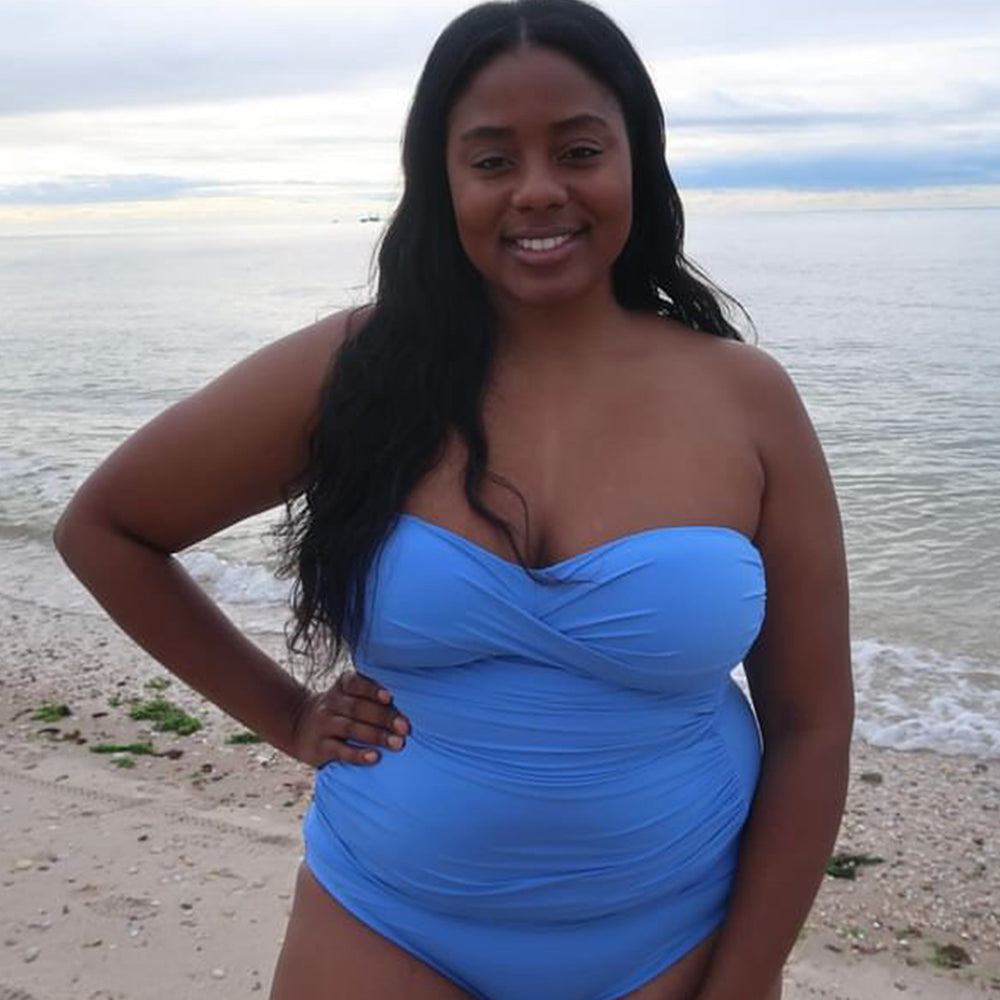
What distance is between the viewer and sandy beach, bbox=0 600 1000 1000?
4254mm

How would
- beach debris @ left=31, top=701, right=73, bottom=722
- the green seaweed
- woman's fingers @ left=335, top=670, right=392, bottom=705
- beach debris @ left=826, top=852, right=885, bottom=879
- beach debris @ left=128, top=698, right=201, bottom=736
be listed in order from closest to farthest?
woman's fingers @ left=335, top=670, right=392, bottom=705, beach debris @ left=826, top=852, right=885, bottom=879, the green seaweed, beach debris @ left=128, top=698, right=201, bottom=736, beach debris @ left=31, top=701, right=73, bottom=722

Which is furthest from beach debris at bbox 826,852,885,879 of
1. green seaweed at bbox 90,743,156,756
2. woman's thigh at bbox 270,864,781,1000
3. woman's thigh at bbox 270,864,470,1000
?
woman's thigh at bbox 270,864,470,1000

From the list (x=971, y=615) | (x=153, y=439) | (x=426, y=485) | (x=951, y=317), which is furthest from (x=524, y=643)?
(x=951, y=317)

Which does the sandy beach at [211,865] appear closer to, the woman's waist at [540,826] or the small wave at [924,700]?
the small wave at [924,700]

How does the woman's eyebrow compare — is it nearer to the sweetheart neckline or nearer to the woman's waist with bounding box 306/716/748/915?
the sweetheart neckline

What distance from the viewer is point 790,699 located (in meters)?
2.10

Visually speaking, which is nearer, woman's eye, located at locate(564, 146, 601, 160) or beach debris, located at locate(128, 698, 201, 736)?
woman's eye, located at locate(564, 146, 601, 160)

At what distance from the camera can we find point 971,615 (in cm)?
935

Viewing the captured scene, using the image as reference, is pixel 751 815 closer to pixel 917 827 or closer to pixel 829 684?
pixel 829 684

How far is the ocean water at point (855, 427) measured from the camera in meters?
8.52

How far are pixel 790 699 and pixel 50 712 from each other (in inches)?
232

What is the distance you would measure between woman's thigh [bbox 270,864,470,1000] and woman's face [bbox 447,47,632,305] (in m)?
1.04

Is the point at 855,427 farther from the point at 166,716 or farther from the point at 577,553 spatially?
the point at 577,553

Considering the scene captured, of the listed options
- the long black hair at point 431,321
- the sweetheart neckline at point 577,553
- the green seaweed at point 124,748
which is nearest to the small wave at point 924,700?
the green seaweed at point 124,748
